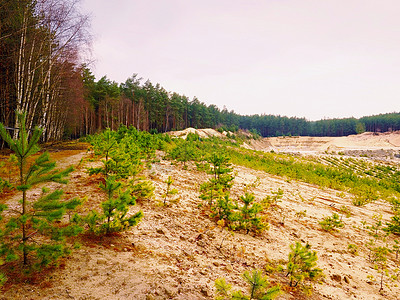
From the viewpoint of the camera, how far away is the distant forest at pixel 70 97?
1044 centimetres

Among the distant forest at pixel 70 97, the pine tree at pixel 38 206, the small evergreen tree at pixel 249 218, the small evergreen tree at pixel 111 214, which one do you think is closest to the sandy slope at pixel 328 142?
the distant forest at pixel 70 97

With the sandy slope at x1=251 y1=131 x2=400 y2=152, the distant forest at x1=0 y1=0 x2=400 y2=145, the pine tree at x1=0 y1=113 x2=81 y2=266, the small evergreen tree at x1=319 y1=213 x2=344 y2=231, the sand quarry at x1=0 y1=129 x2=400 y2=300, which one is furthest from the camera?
the sandy slope at x1=251 y1=131 x2=400 y2=152

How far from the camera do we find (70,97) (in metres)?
20.5

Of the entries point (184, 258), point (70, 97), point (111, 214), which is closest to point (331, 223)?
point (184, 258)

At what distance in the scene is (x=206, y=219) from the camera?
486 centimetres

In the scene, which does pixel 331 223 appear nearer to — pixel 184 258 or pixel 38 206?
pixel 184 258

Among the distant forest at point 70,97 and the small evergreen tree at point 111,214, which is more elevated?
the distant forest at point 70,97

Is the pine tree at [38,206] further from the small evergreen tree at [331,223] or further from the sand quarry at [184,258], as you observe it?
the small evergreen tree at [331,223]

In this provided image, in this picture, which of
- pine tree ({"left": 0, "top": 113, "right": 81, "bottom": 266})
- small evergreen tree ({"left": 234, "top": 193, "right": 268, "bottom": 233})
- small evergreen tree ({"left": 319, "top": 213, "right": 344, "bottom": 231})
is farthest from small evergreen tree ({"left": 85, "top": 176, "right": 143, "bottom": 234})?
small evergreen tree ({"left": 319, "top": 213, "right": 344, "bottom": 231})

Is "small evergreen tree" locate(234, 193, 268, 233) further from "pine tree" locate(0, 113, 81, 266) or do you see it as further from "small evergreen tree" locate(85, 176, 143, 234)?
"pine tree" locate(0, 113, 81, 266)

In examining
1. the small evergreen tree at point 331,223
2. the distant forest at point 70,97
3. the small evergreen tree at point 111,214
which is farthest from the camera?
the distant forest at point 70,97

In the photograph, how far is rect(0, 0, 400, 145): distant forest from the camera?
411 inches

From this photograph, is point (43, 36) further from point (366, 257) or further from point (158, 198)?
point (366, 257)

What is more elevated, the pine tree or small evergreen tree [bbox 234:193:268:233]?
the pine tree
